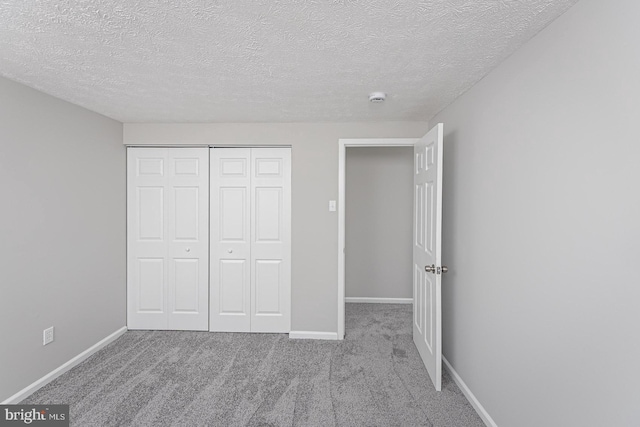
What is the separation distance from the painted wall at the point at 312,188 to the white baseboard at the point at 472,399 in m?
1.23

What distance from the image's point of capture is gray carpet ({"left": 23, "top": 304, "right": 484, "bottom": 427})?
2.19 m

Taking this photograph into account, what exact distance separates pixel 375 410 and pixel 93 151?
10.6ft

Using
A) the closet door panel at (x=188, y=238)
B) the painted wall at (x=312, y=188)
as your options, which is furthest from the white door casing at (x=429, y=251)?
the closet door panel at (x=188, y=238)

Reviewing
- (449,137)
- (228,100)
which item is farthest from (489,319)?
(228,100)

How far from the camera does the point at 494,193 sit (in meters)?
2.04

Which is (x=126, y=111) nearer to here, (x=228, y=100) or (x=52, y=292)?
(x=228, y=100)

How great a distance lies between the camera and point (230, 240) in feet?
11.9

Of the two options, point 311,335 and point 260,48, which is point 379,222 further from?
point 260,48

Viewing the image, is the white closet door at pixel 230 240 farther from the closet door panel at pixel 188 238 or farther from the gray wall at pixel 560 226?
the gray wall at pixel 560 226

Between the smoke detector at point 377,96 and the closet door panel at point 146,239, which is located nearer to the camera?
the smoke detector at point 377,96

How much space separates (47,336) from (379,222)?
370 cm

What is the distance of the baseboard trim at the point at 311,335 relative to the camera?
347 centimetres

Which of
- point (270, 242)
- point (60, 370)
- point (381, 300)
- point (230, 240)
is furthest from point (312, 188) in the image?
point (60, 370)

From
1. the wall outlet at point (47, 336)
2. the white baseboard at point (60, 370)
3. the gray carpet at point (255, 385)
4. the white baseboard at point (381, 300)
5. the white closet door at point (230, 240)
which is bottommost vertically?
the gray carpet at point (255, 385)
